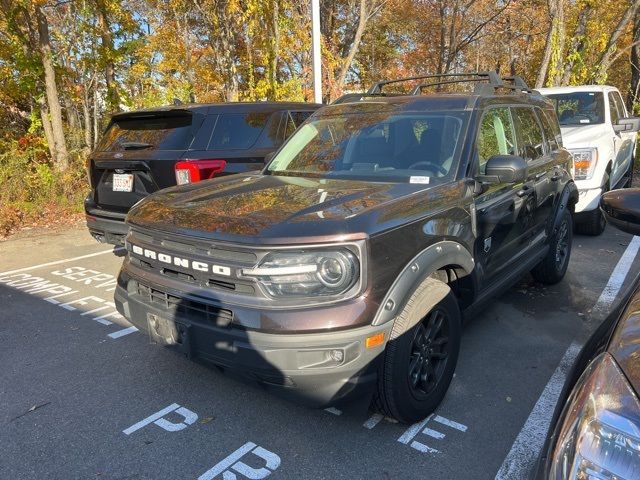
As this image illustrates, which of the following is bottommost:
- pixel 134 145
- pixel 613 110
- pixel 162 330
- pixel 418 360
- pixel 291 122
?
pixel 418 360

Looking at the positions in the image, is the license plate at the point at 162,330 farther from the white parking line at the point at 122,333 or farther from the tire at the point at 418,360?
the white parking line at the point at 122,333

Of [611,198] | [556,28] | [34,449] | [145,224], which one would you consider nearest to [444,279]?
[611,198]

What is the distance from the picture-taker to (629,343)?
142cm

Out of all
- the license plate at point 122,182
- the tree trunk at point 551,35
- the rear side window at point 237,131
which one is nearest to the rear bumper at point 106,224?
the license plate at point 122,182

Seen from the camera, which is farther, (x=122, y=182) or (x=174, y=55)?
(x=174, y=55)

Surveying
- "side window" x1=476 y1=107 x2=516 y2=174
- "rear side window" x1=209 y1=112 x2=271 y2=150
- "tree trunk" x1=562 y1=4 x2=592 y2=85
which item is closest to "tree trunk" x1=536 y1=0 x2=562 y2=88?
"tree trunk" x1=562 y1=4 x2=592 y2=85

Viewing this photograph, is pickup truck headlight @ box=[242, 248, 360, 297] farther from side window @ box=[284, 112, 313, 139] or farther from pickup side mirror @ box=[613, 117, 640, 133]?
pickup side mirror @ box=[613, 117, 640, 133]

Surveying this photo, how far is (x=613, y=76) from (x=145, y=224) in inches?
1173

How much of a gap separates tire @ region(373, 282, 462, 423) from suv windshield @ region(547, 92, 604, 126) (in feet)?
20.3

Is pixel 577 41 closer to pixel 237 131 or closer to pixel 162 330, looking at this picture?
pixel 237 131

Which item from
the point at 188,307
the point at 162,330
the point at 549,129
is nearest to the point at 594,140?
the point at 549,129

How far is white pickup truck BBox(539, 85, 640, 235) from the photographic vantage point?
668cm

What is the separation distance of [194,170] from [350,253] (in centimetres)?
313

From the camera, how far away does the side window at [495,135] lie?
3488mm
